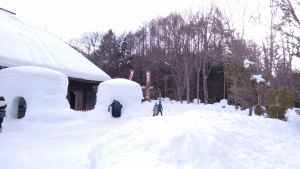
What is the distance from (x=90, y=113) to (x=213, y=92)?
2601cm

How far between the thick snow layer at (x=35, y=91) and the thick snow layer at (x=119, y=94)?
3087 mm

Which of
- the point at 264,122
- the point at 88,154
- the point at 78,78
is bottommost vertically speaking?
the point at 88,154

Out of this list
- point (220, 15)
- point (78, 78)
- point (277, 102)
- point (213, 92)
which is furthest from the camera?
point (213, 92)

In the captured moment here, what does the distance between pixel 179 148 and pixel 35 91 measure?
29.2 ft

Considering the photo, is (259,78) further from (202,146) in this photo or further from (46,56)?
(202,146)

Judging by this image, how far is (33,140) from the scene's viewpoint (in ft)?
36.6

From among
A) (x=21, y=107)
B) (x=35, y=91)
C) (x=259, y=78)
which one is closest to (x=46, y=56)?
(x=35, y=91)

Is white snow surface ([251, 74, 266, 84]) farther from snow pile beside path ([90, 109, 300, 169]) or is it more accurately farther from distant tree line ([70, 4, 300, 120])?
snow pile beside path ([90, 109, 300, 169])

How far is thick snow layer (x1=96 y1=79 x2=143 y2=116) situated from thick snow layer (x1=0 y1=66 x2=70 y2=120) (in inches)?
122

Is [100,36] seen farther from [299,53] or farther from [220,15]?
[299,53]

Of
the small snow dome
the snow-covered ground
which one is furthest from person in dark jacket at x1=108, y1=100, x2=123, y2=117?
the snow-covered ground

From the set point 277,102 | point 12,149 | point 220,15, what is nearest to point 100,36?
point 220,15

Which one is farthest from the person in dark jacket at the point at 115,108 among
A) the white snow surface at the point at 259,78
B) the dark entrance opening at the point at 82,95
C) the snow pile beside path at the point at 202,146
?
the snow pile beside path at the point at 202,146

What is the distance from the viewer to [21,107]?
14.4 meters
